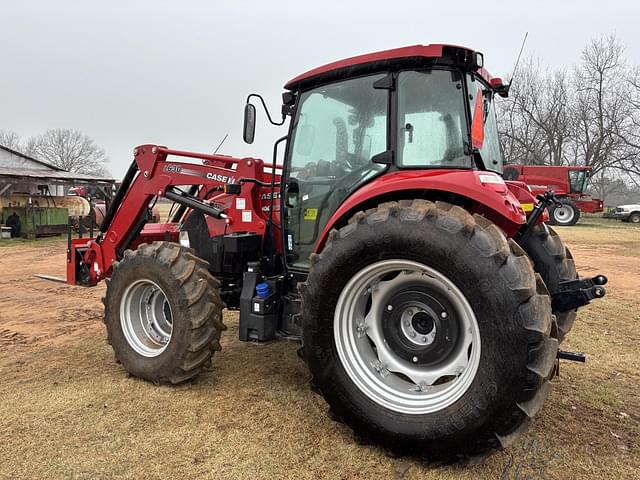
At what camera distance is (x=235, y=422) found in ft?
10.3

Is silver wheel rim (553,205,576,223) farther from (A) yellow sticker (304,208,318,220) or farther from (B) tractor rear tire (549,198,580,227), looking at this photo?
(A) yellow sticker (304,208,318,220)

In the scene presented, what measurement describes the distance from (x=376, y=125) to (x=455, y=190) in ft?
2.84

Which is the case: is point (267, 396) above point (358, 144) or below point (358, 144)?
below

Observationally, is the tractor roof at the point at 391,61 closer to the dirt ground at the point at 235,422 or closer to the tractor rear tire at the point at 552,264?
the tractor rear tire at the point at 552,264

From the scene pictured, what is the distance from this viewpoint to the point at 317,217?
144 inches

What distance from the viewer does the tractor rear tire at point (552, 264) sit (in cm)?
380

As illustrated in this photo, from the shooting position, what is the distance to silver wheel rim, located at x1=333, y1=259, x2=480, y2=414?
2.65 meters

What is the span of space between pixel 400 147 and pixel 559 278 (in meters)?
1.75

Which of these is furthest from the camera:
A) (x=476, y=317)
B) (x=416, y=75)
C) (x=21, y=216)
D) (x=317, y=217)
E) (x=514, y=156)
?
(x=514, y=156)

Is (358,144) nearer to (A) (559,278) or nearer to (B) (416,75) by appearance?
(B) (416,75)

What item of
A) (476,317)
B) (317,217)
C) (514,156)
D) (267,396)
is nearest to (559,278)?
(476,317)

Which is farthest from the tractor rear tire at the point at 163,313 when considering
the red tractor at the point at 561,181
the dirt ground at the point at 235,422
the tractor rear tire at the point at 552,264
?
the red tractor at the point at 561,181

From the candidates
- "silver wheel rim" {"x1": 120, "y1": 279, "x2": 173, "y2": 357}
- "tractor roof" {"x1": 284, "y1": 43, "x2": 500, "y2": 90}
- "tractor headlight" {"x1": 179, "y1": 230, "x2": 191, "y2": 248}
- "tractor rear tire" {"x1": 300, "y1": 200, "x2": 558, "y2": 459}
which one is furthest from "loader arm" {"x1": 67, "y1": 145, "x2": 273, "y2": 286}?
"tractor rear tire" {"x1": 300, "y1": 200, "x2": 558, "y2": 459}

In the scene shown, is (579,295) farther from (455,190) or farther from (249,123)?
(249,123)
